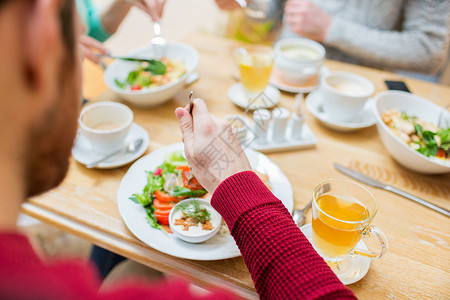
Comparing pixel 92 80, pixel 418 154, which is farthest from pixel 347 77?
pixel 92 80

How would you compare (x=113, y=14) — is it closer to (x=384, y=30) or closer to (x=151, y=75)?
(x=151, y=75)

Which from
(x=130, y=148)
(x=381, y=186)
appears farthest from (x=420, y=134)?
(x=130, y=148)

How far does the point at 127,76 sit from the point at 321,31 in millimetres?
982

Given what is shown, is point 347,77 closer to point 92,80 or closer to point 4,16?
point 4,16

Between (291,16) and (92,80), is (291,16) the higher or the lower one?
the higher one

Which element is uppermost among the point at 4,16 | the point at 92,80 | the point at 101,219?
the point at 4,16

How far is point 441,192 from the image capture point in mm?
1066

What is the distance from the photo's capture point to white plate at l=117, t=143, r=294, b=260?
0.82 metres

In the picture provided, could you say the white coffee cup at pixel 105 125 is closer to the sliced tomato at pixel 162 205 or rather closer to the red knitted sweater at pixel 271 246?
the sliced tomato at pixel 162 205

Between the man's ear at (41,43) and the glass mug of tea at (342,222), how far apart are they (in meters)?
0.61

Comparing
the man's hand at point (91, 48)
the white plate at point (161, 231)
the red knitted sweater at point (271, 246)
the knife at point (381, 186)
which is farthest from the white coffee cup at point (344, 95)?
the man's hand at point (91, 48)

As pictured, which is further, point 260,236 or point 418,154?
point 418,154

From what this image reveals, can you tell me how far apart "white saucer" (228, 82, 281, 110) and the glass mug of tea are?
566 mm

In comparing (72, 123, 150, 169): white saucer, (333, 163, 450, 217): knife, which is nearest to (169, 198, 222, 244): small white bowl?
(72, 123, 150, 169): white saucer
